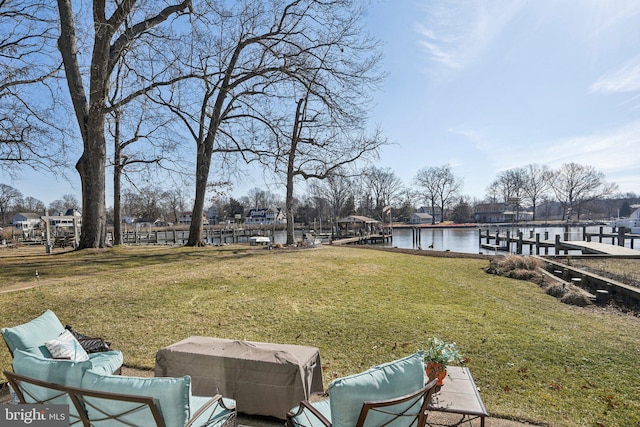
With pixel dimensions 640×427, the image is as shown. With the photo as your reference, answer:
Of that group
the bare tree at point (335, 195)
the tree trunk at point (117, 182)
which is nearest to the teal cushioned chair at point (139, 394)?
the tree trunk at point (117, 182)

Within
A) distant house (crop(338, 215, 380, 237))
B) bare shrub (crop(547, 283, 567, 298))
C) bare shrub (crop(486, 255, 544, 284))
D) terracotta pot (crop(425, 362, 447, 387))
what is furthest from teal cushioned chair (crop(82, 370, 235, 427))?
distant house (crop(338, 215, 380, 237))

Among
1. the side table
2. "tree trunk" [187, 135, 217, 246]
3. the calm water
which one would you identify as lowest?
the calm water

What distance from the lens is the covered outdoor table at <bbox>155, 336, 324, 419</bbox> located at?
10.1ft

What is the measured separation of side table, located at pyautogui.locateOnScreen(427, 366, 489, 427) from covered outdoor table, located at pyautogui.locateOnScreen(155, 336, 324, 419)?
1.12 meters

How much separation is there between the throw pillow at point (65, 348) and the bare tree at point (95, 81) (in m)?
11.1

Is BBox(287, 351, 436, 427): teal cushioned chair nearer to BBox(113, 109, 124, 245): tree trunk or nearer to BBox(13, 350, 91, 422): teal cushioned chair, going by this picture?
BBox(13, 350, 91, 422): teal cushioned chair

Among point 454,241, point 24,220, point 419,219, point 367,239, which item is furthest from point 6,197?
point 419,219

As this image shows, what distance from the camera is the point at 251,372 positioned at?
3.19m

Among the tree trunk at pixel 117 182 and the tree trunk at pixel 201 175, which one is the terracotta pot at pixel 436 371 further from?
the tree trunk at pixel 117 182

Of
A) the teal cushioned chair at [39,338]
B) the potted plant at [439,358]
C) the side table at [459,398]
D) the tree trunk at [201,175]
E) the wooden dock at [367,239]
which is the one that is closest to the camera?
the side table at [459,398]

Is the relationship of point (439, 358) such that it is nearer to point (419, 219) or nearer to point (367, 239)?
point (367, 239)

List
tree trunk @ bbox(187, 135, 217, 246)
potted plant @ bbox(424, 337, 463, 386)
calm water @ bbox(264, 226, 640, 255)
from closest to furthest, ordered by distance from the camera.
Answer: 1. potted plant @ bbox(424, 337, 463, 386)
2. tree trunk @ bbox(187, 135, 217, 246)
3. calm water @ bbox(264, 226, 640, 255)

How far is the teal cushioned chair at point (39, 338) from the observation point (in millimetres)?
2906

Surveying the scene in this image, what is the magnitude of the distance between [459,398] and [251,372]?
1.81 meters
